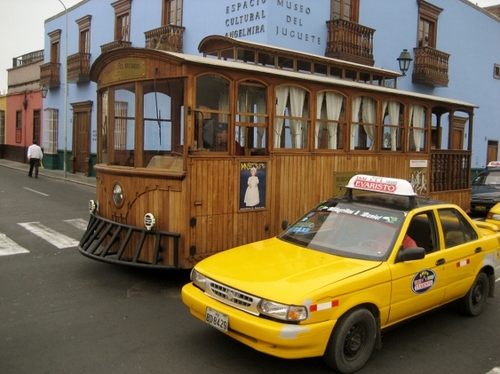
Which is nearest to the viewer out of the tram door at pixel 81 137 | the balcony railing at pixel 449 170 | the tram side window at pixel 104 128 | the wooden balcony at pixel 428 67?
the tram side window at pixel 104 128

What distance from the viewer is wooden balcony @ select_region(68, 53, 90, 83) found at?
22.0m

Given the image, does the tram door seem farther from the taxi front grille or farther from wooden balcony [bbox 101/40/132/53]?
the taxi front grille

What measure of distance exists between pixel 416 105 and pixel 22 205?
415 inches

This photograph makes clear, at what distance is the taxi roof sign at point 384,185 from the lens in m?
5.38

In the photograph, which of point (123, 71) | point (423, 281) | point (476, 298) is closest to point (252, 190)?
point (123, 71)

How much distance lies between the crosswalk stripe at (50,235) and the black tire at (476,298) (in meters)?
6.66

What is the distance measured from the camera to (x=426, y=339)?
16.8 ft

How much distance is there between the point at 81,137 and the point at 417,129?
16765 mm

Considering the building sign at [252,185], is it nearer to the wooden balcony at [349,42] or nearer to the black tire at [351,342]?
the black tire at [351,342]

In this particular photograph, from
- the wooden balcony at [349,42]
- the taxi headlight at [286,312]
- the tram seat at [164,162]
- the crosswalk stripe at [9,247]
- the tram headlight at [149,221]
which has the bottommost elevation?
the crosswalk stripe at [9,247]

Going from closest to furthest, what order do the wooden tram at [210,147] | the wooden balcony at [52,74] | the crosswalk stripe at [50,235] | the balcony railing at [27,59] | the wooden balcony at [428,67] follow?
the wooden tram at [210,147] → the crosswalk stripe at [50,235] → the wooden balcony at [428,67] → the wooden balcony at [52,74] → the balcony railing at [27,59]

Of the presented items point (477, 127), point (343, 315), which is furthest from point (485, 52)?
point (343, 315)

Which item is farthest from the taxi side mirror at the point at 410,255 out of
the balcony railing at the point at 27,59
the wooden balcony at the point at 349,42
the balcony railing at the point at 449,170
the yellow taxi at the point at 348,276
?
the balcony railing at the point at 27,59

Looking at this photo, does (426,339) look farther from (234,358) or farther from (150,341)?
(150,341)
